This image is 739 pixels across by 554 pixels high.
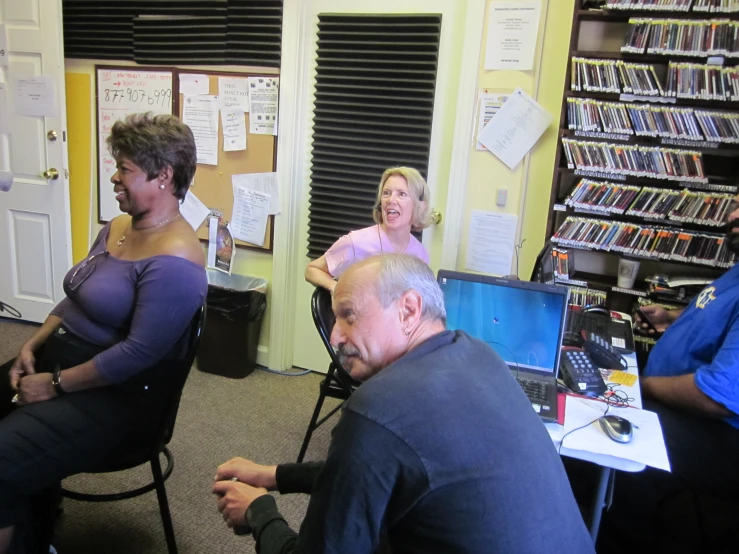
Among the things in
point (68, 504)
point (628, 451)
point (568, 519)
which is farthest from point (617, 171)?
point (68, 504)

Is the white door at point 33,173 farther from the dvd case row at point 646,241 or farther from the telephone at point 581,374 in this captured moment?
the telephone at point 581,374

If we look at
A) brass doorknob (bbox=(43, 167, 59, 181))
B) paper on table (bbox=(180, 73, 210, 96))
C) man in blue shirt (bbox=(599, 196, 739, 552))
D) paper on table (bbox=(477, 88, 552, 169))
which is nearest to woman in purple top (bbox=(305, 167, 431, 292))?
paper on table (bbox=(477, 88, 552, 169))

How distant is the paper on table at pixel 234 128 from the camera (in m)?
3.19

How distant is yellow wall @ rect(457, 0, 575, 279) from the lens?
267 centimetres

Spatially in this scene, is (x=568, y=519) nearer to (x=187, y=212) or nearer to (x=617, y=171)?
(x=617, y=171)

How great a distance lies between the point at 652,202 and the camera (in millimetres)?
2512

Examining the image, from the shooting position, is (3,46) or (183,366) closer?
(183,366)

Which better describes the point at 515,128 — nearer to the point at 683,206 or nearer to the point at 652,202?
the point at 652,202

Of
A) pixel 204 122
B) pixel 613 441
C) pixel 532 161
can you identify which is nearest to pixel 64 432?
pixel 613 441

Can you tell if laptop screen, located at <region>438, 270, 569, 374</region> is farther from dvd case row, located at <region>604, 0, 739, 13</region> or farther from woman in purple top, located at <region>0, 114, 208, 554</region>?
dvd case row, located at <region>604, 0, 739, 13</region>

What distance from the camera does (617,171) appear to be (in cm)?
251

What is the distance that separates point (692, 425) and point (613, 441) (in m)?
0.67

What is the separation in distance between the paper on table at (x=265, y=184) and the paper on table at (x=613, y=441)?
2.06 metres

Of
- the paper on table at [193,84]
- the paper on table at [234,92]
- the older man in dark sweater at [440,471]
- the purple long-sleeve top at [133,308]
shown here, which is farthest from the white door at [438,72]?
the older man in dark sweater at [440,471]
